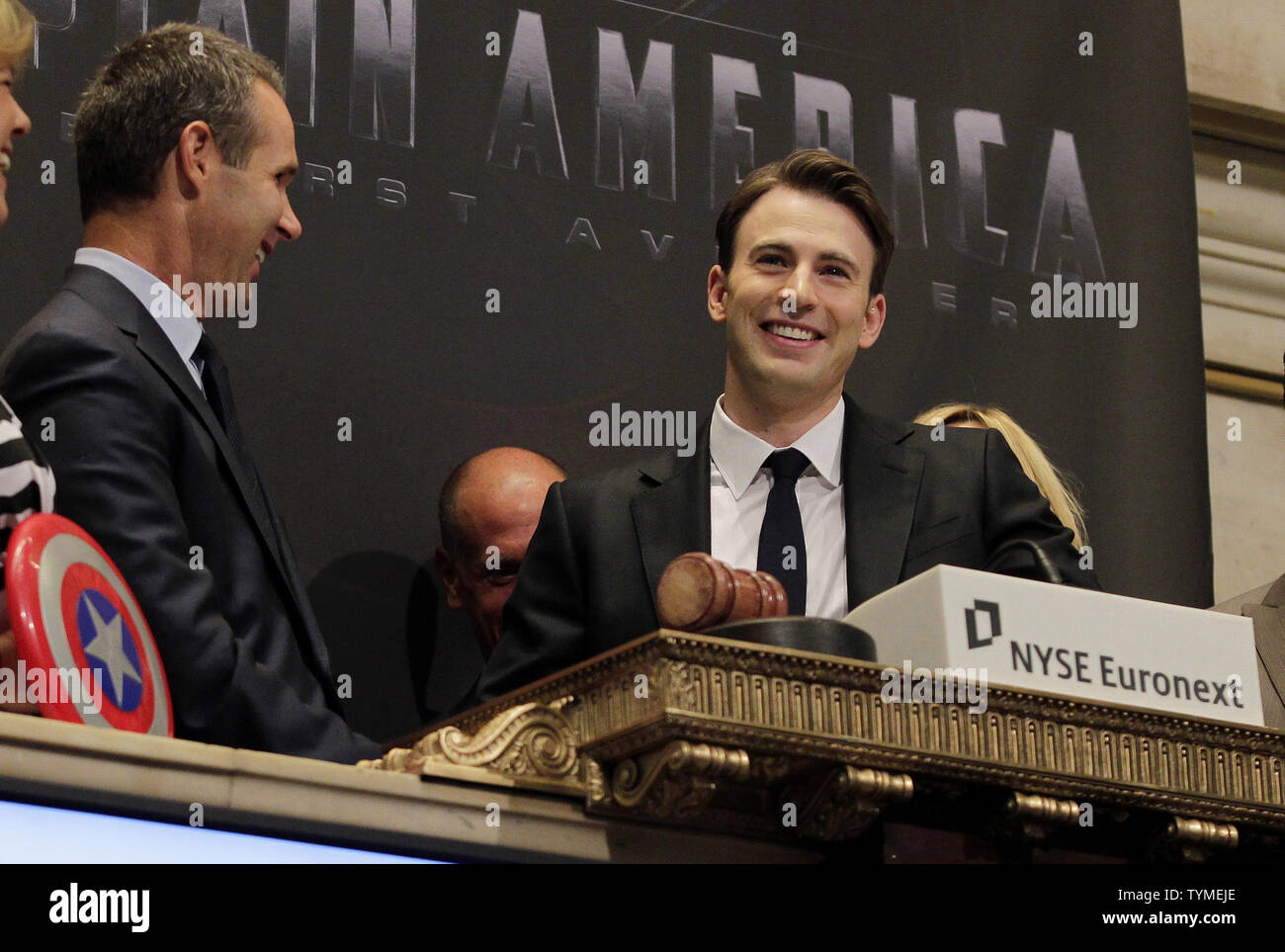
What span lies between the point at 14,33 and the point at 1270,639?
2.40m

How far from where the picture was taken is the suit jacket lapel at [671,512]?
2.39m

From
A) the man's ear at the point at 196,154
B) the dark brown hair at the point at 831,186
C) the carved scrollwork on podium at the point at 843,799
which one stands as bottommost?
the carved scrollwork on podium at the point at 843,799

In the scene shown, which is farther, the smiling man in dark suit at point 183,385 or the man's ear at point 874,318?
the man's ear at point 874,318

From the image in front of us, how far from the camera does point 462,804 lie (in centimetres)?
167

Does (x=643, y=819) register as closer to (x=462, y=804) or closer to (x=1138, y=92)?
(x=462, y=804)

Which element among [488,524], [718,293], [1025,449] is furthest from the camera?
[1025,449]

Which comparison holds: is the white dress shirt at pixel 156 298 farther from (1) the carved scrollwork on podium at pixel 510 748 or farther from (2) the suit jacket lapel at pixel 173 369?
(1) the carved scrollwork on podium at pixel 510 748

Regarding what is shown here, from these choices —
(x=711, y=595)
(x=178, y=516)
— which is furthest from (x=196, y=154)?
(x=711, y=595)

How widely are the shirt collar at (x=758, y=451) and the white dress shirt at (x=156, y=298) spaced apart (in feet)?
2.35

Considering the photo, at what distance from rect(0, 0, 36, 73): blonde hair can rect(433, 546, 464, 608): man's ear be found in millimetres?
1280

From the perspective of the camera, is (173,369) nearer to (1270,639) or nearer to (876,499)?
(876,499)

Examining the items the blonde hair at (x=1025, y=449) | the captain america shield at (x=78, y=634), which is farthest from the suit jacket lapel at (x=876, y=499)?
the blonde hair at (x=1025, y=449)

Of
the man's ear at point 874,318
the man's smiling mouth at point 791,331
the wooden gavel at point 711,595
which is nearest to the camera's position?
the wooden gavel at point 711,595

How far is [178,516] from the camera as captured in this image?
230cm
